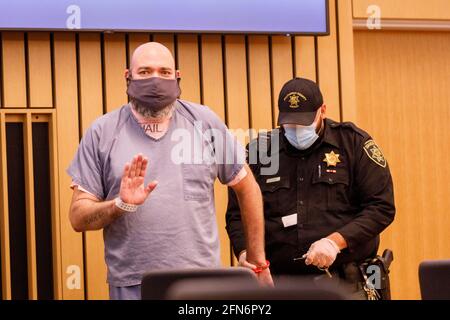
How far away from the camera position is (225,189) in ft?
18.7

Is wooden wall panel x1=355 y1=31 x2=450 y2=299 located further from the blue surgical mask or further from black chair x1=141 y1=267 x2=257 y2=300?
black chair x1=141 y1=267 x2=257 y2=300

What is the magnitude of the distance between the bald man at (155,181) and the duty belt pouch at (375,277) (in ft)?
1.78

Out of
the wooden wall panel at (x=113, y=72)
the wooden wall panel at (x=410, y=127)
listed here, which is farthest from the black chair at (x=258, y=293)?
the wooden wall panel at (x=410, y=127)

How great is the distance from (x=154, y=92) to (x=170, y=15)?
156 cm

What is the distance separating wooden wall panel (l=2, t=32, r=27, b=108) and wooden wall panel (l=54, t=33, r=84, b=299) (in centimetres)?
19

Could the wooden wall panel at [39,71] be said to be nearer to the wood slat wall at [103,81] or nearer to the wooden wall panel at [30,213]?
the wood slat wall at [103,81]

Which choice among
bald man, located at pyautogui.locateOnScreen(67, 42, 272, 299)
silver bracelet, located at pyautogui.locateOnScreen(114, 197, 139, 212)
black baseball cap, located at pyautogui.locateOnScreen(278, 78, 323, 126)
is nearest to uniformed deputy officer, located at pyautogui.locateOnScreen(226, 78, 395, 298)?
black baseball cap, located at pyautogui.locateOnScreen(278, 78, 323, 126)

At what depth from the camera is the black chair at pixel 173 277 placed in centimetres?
289

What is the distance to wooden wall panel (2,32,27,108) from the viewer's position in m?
5.31

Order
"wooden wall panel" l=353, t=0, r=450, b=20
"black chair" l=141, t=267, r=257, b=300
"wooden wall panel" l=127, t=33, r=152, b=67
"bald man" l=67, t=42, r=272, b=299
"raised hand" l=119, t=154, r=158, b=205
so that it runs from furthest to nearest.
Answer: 1. "wooden wall panel" l=353, t=0, r=450, b=20
2. "wooden wall panel" l=127, t=33, r=152, b=67
3. "bald man" l=67, t=42, r=272, b=299
4. "raised hand" l=119, t=154, r=158, b=205
5. "black chair" l=141, t=267, r=257, b=300

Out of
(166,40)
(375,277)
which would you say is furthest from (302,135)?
(166,40)

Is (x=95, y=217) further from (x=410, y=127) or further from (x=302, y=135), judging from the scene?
(x=410, y=127)

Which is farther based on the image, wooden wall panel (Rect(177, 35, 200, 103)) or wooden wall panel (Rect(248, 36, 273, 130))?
wooden wall panel (Rect(248, 36, 273, 130))

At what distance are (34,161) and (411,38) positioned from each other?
2652 mm
